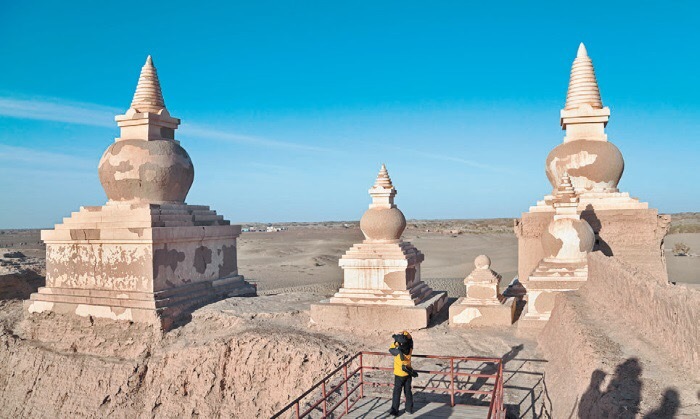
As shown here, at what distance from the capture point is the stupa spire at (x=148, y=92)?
43.2ft

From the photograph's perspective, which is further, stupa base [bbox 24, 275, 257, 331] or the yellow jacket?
stupa base [bbox 24, 275, 257, 331]

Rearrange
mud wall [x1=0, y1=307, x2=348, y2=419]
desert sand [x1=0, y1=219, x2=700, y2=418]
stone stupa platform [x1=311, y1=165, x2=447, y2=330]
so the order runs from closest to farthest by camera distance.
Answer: desert sand [x1=0, y1=219, x2=700, y2=418], mud wall [x1=0, y1=307, x2=348, y2=419], stone stupa platform [x1=311, y1=165, x2=447, y2=330]

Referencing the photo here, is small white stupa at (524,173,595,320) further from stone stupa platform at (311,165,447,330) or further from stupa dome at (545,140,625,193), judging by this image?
stupa dome at (545,140,625,193)

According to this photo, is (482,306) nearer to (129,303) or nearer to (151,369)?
(151,369)

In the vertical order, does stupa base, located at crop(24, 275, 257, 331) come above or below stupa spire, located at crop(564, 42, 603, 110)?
below

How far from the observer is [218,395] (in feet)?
31.9

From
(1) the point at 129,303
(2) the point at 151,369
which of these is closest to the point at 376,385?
(2) the point at 151,369

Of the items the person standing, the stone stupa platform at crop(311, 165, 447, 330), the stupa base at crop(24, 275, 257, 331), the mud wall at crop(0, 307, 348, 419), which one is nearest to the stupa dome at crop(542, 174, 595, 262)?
the stone stupa platform at crop(311, 165, 447, 330)

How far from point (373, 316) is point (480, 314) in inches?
72.7

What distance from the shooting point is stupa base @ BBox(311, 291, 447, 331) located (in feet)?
34.1

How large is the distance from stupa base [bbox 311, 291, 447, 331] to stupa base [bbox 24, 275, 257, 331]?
271cm

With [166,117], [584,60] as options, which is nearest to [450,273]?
[584,60]

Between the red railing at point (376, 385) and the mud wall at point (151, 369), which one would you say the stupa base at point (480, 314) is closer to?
the red railing at point (376, 385)

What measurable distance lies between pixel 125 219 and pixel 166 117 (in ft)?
9.04
